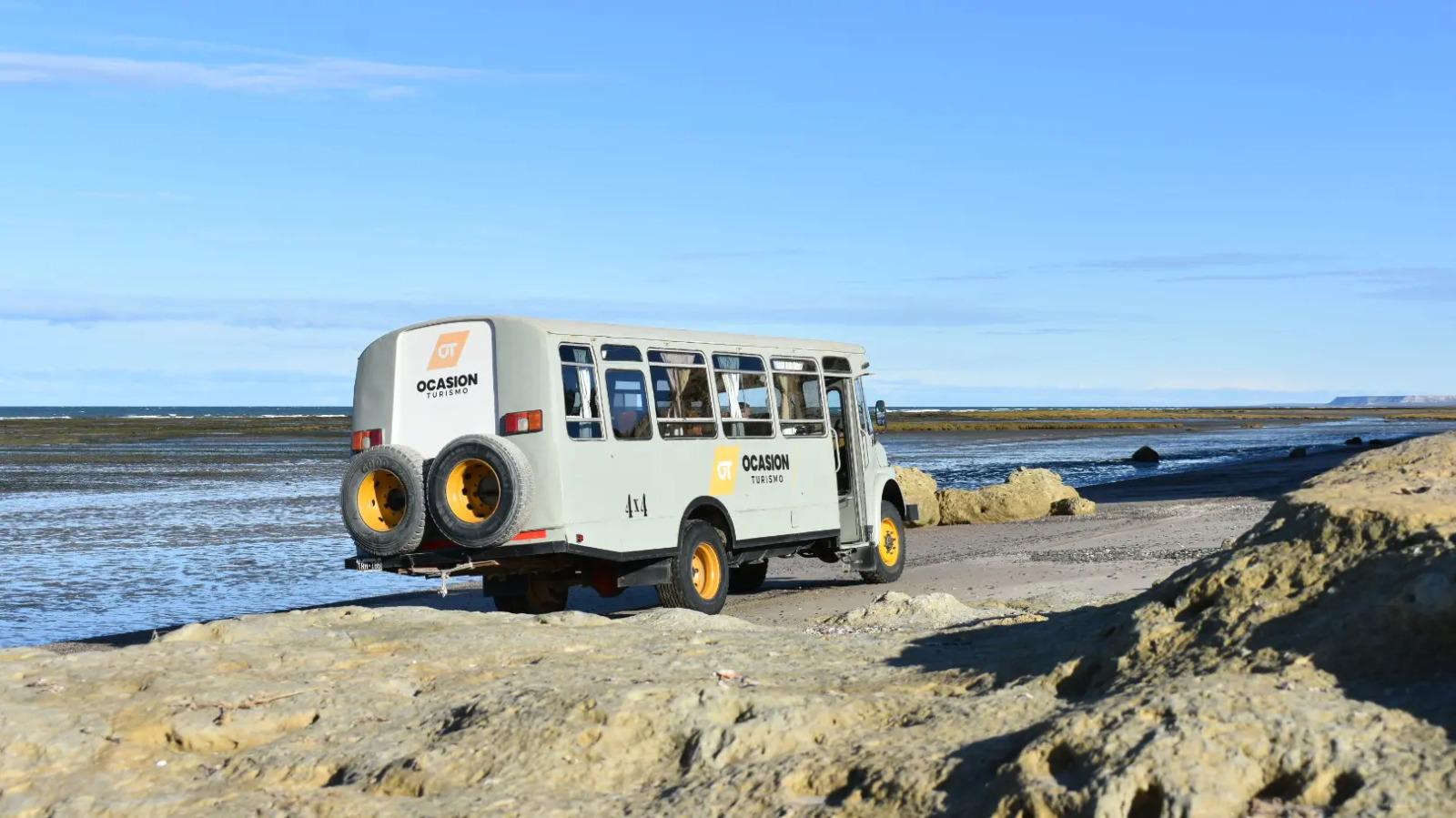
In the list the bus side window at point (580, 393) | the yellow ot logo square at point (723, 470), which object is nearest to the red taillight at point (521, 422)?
the bus side window at point (580, 393)

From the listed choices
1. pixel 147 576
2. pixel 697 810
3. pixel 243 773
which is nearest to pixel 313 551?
pixel 147 576

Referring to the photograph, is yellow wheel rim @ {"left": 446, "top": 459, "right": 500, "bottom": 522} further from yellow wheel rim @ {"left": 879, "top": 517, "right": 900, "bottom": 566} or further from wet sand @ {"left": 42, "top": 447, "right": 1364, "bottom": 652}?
yellow wheel rim @ {"left": 879, "top": 517, "right": 900, "bottom": 566}

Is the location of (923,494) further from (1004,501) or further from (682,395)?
(682,395)

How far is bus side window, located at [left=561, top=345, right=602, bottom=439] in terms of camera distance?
45.3 ft

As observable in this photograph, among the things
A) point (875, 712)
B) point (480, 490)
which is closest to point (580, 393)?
point (480, 490)

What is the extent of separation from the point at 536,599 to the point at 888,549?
5214 mm

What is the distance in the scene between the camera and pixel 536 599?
15.2 m

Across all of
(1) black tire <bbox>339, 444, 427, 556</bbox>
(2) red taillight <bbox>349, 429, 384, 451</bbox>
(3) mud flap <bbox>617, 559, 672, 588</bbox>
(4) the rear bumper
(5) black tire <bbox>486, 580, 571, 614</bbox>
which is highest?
(2) red taillight <bbox>349, 429, 384, 451</bbox>

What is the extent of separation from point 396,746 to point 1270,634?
3765mm

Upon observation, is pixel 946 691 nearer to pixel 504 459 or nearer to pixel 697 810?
pixel 697 810

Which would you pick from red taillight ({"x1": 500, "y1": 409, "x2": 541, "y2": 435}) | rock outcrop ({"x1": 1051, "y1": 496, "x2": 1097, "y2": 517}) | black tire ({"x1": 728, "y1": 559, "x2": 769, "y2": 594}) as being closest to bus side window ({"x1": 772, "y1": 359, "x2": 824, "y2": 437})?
black tire ({"x1": 728, "y1": 559, "x2": 769, "y2": 594})

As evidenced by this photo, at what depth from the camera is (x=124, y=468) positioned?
1914 inches

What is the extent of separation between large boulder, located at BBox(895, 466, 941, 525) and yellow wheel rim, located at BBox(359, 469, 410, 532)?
49.5 ft

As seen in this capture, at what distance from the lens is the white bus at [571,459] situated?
13.5 metres
